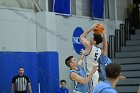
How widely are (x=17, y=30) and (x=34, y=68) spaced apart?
4.65ft

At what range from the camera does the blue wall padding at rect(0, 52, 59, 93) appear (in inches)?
459

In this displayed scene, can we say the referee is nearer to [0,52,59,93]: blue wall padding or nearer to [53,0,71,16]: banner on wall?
[0,52,59,93]: blue wall padding

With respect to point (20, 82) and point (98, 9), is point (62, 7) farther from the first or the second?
point (20, 82)

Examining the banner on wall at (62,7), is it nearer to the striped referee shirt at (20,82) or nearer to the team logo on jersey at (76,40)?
the team logo on jersey at (76,40)

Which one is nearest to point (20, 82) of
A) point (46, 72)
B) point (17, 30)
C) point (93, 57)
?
point (46, 72)

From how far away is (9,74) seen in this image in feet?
38.6

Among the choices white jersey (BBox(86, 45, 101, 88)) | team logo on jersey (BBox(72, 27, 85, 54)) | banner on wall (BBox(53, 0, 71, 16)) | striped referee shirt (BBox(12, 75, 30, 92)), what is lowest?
striped referee shirt (BBox(12, 75, 30, 92))

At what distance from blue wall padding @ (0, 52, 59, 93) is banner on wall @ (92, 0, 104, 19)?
11.0 ft

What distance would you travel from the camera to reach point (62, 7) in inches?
547

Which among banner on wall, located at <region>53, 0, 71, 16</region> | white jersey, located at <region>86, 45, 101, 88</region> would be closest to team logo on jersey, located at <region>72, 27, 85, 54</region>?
banner on wall, located at <region>53, 0, 71, 16</region>

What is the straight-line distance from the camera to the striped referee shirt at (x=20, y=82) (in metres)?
11.6

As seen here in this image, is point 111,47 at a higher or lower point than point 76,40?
lower

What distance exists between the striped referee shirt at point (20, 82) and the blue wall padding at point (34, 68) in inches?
8.9

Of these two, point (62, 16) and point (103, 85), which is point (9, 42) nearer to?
point (62, 16)
